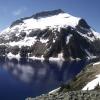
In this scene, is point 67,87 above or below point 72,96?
above

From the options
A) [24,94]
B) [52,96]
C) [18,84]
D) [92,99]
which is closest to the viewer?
[92,99]

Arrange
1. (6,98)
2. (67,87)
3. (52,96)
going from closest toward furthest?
(52,96)
(67,87)
(6,98)

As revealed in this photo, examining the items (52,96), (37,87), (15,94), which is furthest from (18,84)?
(52,96)

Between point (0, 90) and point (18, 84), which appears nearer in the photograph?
point (0, 90)

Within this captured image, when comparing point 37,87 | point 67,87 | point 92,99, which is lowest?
point 92,99

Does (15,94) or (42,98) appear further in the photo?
(15,94)

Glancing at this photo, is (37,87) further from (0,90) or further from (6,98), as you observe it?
(6,98)

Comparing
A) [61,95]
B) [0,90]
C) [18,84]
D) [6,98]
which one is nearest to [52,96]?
[61,95]

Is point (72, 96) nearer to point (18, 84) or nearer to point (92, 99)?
point (92, 99)

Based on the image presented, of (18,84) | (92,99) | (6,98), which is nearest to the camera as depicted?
(92,99)
